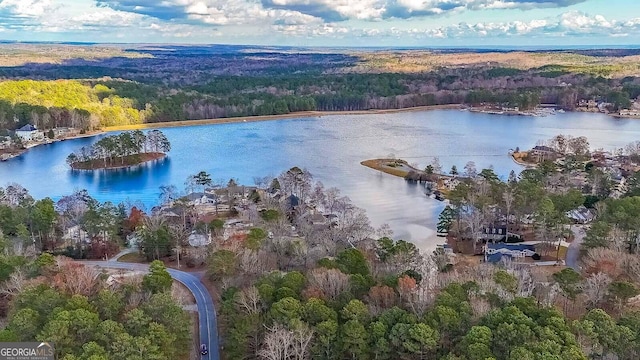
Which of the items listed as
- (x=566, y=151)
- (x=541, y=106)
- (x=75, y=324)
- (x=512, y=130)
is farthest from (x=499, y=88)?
(x=75, y=324)

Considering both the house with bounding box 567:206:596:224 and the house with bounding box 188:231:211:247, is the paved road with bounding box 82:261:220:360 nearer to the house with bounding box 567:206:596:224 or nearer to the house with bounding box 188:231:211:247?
the house with bounding box 188:231:211:247

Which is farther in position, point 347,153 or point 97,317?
point 347,153

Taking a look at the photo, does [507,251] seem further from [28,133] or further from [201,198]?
[28,133]

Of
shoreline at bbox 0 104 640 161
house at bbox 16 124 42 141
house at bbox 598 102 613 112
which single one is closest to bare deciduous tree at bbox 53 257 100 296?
shoreline at bbox 0 104 640 161

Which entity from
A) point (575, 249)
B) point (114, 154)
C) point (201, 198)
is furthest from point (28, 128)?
point (575, 249)

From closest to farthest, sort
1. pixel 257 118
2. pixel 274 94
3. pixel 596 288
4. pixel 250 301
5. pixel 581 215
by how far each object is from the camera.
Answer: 1. pixel 250 301
2. pixel 596 288
3. pixel 581 215
4. pixel 257 118
5. pixel 274 94

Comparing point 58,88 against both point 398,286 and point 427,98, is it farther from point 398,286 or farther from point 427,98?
point 398,286

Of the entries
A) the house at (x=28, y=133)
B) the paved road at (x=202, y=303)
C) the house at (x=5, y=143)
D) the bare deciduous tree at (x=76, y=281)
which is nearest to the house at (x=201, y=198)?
the paved road at (x=202, y=303)
